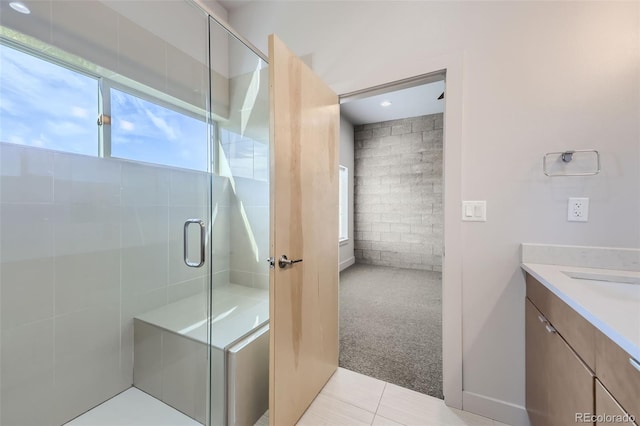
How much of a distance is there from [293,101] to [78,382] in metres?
2.02

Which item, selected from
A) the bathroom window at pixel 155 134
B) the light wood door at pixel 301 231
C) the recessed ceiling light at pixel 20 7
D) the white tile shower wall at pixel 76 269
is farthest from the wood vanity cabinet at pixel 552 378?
the recessed ceiling light at pixel 20 7

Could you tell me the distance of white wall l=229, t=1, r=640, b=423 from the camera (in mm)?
1172

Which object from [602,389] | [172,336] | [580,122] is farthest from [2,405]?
[580,122]

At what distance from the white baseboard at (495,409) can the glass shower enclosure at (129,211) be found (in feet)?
3.97

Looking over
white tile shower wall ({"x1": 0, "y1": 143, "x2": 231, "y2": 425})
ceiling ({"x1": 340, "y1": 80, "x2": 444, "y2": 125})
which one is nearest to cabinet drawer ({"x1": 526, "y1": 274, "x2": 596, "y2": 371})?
white tile shower wall ({"x1": 0, "y1": 143, "x2": 231, "y2": 425})

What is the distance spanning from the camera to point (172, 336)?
1.55 metres

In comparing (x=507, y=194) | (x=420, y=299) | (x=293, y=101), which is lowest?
(x=420, y=299)

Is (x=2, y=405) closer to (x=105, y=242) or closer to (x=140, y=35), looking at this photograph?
Result: (x=105, y=242)

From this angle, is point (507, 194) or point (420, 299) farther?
point (420, 299)

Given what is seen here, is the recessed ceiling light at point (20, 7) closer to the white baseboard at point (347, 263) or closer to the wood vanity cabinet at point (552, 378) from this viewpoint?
the wood vanity cabinet at point (552, 378)

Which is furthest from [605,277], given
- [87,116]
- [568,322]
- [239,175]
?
[87,116]

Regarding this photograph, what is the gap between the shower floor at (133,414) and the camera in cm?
138

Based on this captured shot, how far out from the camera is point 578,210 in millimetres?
1232

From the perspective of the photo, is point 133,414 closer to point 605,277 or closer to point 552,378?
point 552,378
